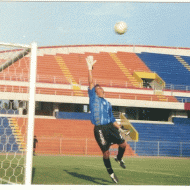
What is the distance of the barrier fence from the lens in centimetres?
1991

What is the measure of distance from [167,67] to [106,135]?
27.6 meters

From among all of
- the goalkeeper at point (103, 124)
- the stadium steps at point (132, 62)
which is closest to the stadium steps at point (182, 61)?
the stadium steps at point (132, 62)

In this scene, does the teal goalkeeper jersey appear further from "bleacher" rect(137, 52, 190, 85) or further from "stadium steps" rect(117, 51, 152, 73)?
"stadium steps" rect(117, 51, 152, 73)

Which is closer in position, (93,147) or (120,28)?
(120,28)

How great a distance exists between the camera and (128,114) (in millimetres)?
31031

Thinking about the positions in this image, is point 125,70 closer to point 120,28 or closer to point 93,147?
point 93,147

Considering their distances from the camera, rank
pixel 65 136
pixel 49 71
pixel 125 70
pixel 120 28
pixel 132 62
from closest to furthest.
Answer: pixel 120 28 < pixel 65 136 < pixel 49 71 < pixel 125 70 < pixel 132 62

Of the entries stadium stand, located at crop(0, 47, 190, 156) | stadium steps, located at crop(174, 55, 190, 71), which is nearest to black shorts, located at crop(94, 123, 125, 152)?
stadium stand, located at crop(0, 47, 190, 156)

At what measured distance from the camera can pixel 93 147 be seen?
21250mm

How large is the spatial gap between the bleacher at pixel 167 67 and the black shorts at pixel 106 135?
25.2 m

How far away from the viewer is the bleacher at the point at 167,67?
103 ft

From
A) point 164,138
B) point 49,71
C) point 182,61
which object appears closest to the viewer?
point 164,138

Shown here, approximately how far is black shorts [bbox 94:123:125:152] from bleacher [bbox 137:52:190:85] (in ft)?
82.7

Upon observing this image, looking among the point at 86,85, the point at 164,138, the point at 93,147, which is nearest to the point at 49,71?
the point at 86,85
